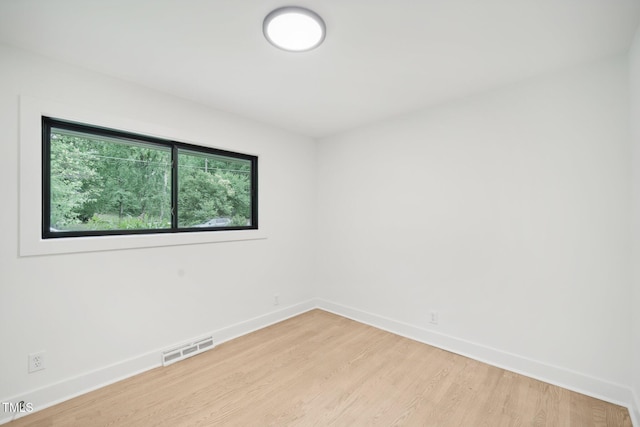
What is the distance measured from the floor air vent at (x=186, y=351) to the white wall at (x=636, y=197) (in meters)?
3.27

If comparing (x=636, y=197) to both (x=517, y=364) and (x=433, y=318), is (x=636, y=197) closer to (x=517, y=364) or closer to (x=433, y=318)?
(x=517, y=364)

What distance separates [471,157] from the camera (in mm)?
2605

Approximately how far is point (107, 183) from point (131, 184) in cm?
17

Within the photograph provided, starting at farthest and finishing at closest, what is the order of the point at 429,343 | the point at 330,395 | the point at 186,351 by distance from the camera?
1. the point at 429,343
2. the point at 186,351
3. the point at 330,395

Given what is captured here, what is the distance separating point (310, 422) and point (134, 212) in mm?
A: 2216

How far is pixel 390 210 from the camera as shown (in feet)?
10.6

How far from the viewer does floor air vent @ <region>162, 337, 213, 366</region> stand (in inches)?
97.0

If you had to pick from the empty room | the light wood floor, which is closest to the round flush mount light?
the empty room

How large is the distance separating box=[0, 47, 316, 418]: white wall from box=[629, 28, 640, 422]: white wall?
3.10 m

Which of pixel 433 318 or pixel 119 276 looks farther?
pixel 433 318

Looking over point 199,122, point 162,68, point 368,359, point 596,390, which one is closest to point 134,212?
point 199,122

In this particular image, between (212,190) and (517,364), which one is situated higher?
(212,190)

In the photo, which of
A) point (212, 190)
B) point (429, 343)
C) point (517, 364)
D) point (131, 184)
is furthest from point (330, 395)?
point (131, 184)

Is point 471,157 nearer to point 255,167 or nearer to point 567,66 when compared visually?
point 567,66
